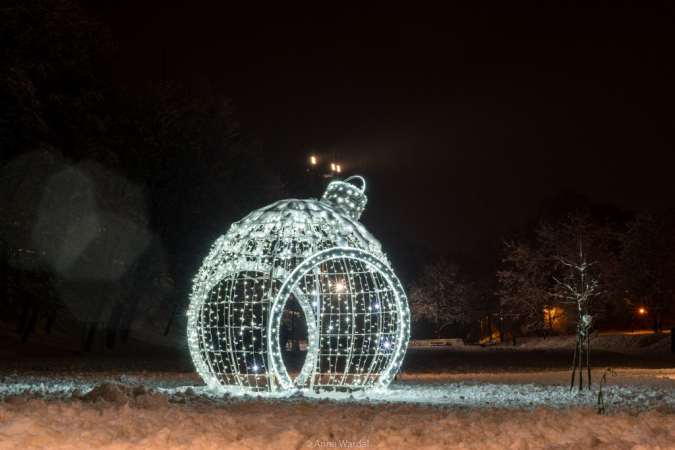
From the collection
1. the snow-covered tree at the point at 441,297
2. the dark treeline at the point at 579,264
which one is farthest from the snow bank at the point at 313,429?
the snow-covered tree at the point at 441,297

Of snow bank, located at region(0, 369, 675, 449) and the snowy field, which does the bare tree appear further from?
snow bank, located at region(0, 369, 675, 449)

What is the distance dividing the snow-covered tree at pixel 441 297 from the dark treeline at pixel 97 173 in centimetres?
2425

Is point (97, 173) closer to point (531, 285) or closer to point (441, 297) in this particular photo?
point (531, 285)

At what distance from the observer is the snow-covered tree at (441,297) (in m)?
46.6

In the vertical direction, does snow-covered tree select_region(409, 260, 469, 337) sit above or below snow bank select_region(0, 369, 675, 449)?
above

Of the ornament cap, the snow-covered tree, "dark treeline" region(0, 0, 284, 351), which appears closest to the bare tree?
the snow-covered tree

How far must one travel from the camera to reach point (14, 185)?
14672 mm

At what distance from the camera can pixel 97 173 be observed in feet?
53.2

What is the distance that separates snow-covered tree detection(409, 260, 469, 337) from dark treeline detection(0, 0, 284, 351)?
24246mm

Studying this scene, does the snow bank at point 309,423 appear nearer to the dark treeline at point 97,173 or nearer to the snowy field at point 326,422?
the snowy field at point 326,422

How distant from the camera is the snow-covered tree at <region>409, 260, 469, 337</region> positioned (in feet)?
153

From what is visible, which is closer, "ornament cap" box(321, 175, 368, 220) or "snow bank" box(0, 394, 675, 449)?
"snow bank" box(0, 394, 675, 449)

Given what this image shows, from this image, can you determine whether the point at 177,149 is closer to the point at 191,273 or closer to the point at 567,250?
the point at 191,273

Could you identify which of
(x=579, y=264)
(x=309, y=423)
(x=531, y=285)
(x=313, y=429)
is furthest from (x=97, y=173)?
(x=531, y=285)
